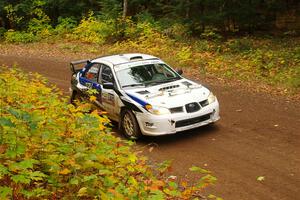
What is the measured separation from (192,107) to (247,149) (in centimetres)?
151

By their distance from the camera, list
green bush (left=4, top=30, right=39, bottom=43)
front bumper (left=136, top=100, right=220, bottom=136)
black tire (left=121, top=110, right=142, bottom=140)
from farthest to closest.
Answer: green bush (left=4, top=30, right=39, bottom=43) < black tire (left=121, top=110, right=142, bottom=140) < front bumper (left=136, top=100, right=220, bottom=136)

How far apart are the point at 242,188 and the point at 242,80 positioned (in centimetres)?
832

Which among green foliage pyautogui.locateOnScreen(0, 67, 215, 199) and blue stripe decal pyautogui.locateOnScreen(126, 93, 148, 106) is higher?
green foliage pyautogui.locateOnScreen(0, 67, 215, 199)

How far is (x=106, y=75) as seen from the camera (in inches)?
413

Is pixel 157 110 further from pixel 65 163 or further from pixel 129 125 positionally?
pixel 65 163

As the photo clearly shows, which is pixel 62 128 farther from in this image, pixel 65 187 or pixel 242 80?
pixel 242 80

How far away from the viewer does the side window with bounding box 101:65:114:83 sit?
1028 cm

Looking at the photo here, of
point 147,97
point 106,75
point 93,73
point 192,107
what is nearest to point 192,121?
point 192,107

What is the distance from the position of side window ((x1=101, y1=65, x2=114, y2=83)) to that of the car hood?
828mm

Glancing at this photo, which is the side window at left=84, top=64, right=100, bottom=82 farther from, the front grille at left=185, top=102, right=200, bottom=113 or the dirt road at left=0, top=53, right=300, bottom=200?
the front grille at left=185, top=102, right=200, bottom=113

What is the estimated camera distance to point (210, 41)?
20281 millimetres

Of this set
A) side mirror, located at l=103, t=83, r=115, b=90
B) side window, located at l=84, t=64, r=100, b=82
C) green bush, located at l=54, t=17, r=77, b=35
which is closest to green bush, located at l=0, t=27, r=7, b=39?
green bush, located at l=54, t=17, r=77, b=35

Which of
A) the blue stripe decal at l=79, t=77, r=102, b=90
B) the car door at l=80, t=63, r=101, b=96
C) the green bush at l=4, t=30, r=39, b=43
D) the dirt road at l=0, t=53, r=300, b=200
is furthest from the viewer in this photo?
the green bush at l=4, t=30, r=39, b=43

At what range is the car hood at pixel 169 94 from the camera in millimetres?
9086
